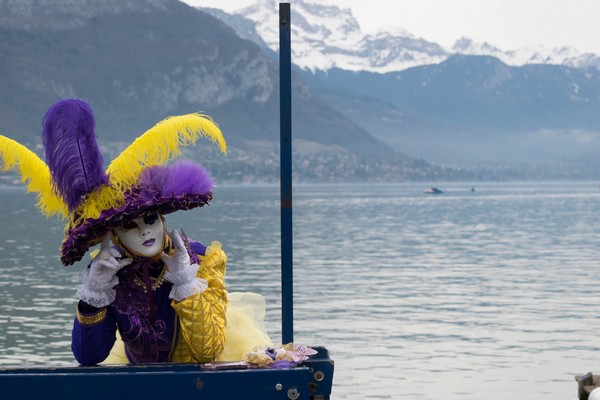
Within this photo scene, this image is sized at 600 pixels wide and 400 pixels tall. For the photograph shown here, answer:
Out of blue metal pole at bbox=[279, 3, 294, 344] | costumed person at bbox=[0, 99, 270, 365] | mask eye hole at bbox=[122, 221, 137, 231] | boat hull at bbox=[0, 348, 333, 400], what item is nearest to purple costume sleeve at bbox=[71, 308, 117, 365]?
costumed person at bbox=[0, 99, 270, 365]

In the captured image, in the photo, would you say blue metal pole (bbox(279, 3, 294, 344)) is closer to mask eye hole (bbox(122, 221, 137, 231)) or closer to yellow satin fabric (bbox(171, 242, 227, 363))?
yellow satin fabric (bbox(171, 242, 227, 363))

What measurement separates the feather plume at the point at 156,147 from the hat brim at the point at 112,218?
0.13 meters

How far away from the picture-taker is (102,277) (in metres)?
6.58

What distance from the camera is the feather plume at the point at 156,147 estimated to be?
6562 millimetres

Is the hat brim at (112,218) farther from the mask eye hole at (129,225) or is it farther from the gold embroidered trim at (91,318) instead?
the gold embroidered trim at (91,318)

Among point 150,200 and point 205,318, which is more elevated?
point 150,200

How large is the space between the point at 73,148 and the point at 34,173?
0.40m

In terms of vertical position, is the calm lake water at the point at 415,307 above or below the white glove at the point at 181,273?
below

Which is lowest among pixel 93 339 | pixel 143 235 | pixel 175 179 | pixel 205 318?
pixel 93 339

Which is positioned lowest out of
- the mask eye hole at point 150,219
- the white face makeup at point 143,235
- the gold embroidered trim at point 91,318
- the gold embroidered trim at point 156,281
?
the gold embroidered trim at point 91,318

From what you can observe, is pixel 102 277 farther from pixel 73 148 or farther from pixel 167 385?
pixel 167 385

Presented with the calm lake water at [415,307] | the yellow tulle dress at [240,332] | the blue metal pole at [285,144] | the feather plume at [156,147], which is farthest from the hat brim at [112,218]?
the calm lake water at [415,307]

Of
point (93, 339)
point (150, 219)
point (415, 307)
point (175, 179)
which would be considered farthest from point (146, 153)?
point (415, 307)

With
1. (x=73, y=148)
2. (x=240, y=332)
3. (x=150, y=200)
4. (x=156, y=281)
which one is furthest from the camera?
(x=240, y=332)
